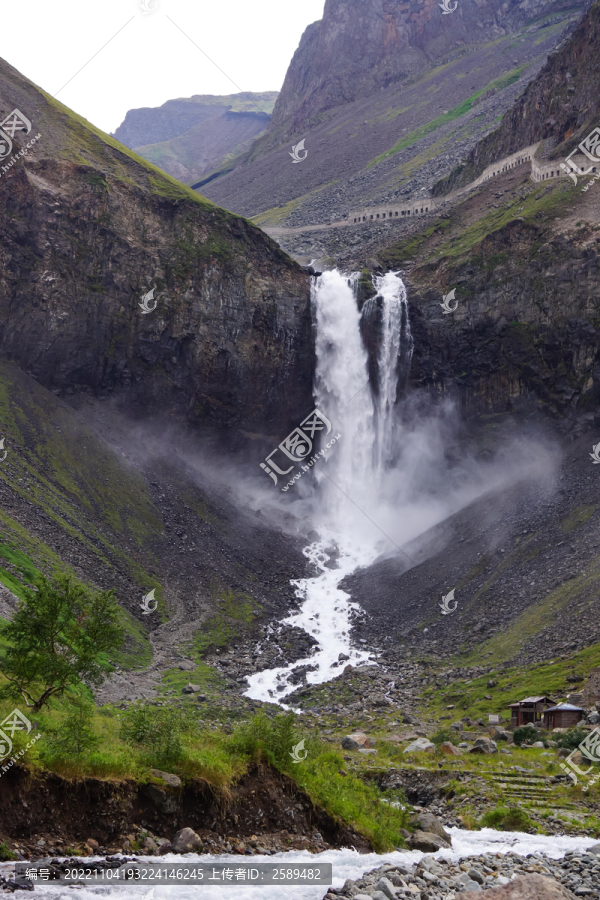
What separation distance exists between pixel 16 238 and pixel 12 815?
6761 cm

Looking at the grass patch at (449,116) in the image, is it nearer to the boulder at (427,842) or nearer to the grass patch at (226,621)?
the grass patch at (226,621)

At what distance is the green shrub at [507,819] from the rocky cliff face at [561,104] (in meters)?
89.0

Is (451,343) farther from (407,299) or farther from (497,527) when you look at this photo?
(497,527)

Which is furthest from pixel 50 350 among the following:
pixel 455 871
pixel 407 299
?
pixel 455 871

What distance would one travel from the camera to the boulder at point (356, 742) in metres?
33.3

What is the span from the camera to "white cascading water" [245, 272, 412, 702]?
2923 inches

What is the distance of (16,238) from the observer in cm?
7062

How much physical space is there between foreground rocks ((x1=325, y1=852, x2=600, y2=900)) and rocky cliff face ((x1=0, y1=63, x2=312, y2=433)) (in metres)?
63.0

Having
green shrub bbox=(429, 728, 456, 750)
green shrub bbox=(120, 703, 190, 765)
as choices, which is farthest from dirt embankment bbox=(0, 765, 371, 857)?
green shrub bbox=(429, 728, 456, 750)

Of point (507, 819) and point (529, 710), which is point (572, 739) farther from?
point (507, 819)

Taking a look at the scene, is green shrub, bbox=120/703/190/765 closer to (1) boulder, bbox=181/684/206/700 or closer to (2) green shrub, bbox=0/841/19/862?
(2) green shrub, bbox=0/841/19/862

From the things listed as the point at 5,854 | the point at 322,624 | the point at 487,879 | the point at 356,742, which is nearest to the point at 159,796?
the point at 5,854

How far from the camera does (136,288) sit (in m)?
76.9

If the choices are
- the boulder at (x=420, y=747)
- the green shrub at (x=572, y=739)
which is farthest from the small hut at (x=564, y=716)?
the boulder at (x=420, y=747)
